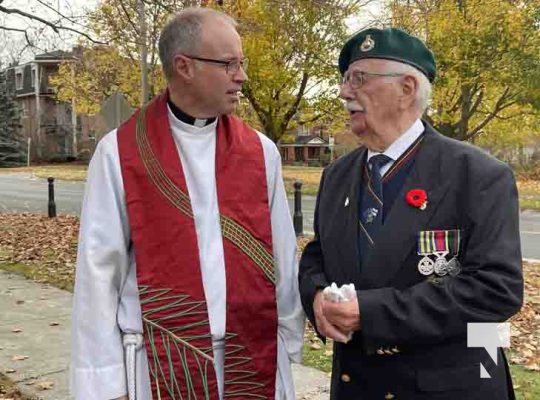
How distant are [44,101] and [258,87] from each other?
46.9m

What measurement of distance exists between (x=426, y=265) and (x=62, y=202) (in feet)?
62.3

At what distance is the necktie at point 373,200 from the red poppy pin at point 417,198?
0.32 ft

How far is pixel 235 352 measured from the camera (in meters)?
2.24

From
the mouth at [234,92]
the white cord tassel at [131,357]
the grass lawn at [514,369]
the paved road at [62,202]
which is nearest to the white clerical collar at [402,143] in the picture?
the mouth at [234,92]

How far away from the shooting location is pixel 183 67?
224cm

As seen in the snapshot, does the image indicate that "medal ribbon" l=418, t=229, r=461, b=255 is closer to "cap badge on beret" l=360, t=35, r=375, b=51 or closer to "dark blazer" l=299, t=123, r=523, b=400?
"dark blazer" l=299, t=123, r=523, b=400

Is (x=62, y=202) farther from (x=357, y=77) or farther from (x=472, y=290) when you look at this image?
(x=472, y=290)

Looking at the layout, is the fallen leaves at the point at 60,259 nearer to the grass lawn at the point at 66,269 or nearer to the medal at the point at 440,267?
the grass lawn at the point at 66,269

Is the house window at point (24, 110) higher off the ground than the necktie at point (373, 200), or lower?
higher

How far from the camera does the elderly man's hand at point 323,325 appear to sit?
1.94 metres

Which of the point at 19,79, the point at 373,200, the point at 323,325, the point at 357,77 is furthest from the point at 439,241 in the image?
Answer: the point at 19,79

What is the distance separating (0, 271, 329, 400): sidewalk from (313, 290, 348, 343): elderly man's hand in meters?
2.46

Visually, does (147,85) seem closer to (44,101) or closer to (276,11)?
(276,11)

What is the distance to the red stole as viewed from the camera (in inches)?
85.5
